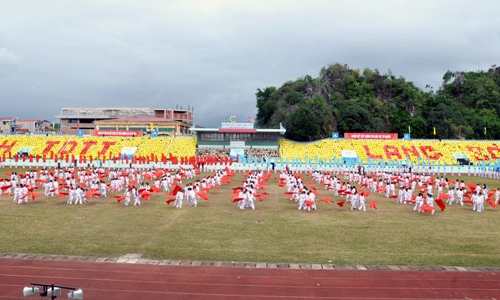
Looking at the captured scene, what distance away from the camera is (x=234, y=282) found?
898 cm

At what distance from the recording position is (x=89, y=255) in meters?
10.6

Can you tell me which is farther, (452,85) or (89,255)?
(452,85)

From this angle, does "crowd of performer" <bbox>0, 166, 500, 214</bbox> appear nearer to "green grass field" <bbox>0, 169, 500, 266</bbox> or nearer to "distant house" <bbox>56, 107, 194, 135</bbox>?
"green grass field" <bbox>0, 169, 500, 266</bbox>

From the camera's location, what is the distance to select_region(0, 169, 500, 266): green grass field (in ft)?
35.9

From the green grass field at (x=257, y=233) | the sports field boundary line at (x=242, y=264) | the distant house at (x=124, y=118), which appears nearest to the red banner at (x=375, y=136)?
the distant house at (x=124, y=118)

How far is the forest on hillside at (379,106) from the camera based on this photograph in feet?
174

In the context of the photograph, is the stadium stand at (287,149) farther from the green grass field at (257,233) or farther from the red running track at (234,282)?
the red running track at (234,282)

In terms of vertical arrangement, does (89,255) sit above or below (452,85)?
below

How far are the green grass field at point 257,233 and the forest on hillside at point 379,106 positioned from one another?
32792mm

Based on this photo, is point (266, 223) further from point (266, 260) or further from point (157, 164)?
point (157, 164)

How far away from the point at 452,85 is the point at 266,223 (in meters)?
61.2

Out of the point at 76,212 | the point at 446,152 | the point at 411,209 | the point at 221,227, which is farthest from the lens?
the point at 446,152

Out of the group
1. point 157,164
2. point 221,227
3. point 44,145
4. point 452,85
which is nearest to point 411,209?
point 221,227

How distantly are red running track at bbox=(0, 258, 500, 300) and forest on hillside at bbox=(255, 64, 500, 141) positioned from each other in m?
39.9
